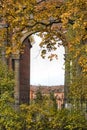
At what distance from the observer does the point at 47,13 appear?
1461cm

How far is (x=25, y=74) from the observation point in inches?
1608

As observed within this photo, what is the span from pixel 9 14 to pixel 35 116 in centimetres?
582

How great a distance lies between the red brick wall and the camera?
38600 millimetres

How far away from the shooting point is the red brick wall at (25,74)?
3860cm

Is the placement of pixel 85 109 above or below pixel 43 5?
below

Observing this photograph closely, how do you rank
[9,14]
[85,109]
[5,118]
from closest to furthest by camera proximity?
[9,14] < [5,118] < [85,109]

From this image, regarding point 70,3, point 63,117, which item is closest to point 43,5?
point 70,3

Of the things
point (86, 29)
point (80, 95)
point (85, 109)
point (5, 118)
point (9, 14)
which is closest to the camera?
point (86, 29)

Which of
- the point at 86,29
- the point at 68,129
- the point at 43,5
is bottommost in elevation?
the point at 68,129

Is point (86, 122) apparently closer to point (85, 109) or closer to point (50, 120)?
point (50, 120)

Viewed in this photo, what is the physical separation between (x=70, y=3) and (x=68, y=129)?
22.7ft

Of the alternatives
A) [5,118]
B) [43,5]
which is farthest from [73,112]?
[43,5]

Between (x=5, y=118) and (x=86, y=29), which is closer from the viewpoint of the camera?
(x=86, y=29)

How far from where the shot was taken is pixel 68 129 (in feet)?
61.9
